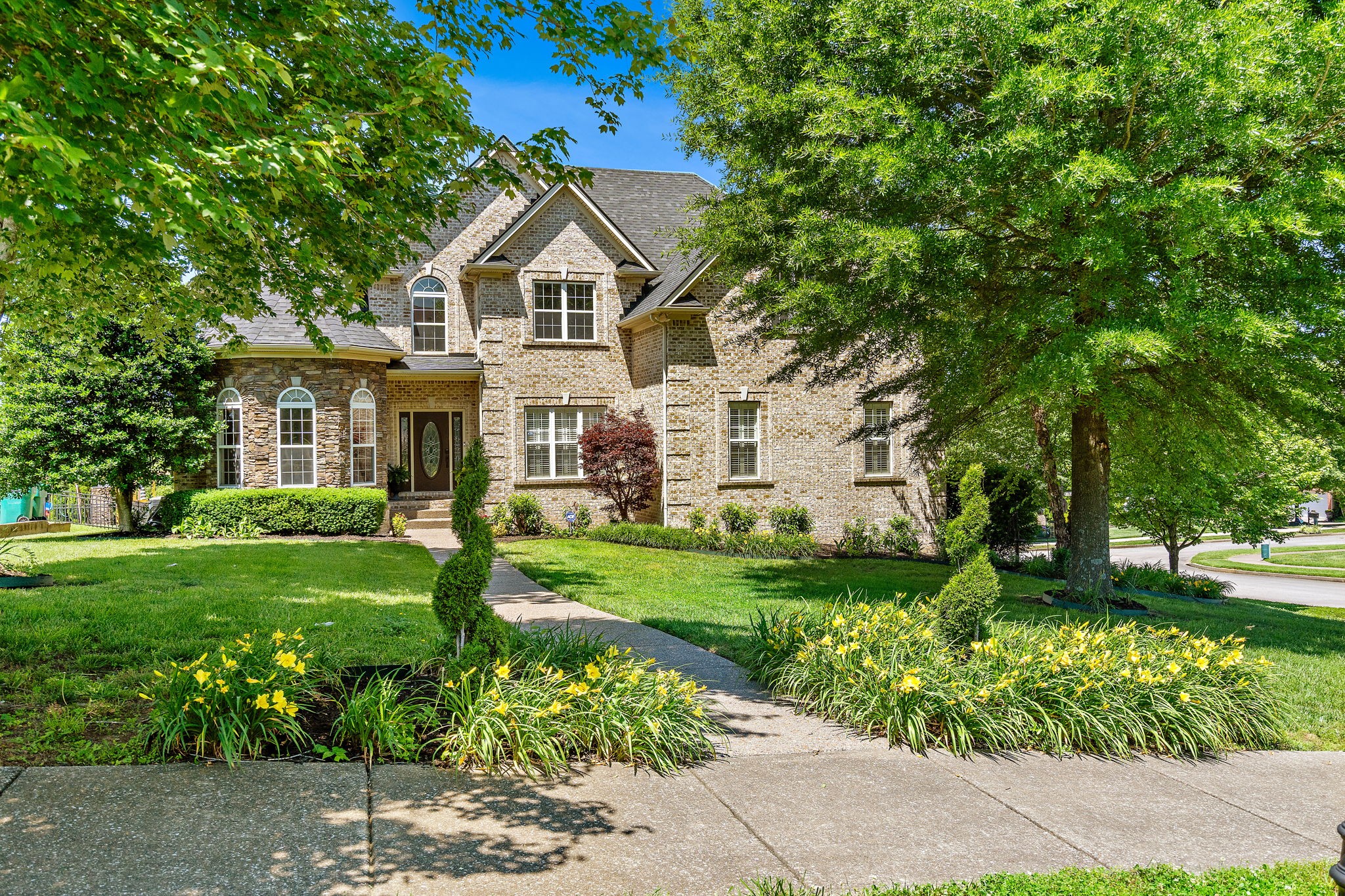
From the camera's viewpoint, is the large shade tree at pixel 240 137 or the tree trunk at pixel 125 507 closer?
the large shade tree at pixel 240 137

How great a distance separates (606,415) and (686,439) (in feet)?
7.24

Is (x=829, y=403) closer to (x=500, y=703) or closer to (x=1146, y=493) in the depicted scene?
(x=1146, y=493)

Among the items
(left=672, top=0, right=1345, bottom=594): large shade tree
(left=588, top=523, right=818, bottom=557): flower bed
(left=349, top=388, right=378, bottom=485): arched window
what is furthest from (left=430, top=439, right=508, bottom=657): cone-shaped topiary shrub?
(left=349, top=388, right=378, bottom=485): arched window

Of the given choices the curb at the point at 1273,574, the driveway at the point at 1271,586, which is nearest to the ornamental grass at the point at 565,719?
the driveway at the point at 1271,586

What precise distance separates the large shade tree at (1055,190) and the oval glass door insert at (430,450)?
13.7m

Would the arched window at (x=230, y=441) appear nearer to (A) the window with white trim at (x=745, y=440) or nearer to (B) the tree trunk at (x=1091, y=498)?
(A) the window with white trim at (x=745, y=440)

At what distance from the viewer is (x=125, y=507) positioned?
1822 centimetres

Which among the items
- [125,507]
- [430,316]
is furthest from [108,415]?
[430,316]

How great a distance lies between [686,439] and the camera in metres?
19.5

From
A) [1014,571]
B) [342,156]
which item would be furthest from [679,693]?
[1014,571]

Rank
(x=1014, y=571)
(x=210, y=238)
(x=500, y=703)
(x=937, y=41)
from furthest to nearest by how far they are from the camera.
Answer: (x=1014, y=571), (x=937, y=41), (x=210, y=238), (x=500, y=703)

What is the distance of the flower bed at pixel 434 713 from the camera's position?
15.6 ft

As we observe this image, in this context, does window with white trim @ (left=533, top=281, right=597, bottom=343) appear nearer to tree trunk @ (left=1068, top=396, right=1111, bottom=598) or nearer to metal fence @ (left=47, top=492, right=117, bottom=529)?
metal fence @ (left=47, top=492, right=117, bottom=529)

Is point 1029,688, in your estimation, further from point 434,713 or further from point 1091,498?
point 1091,498
